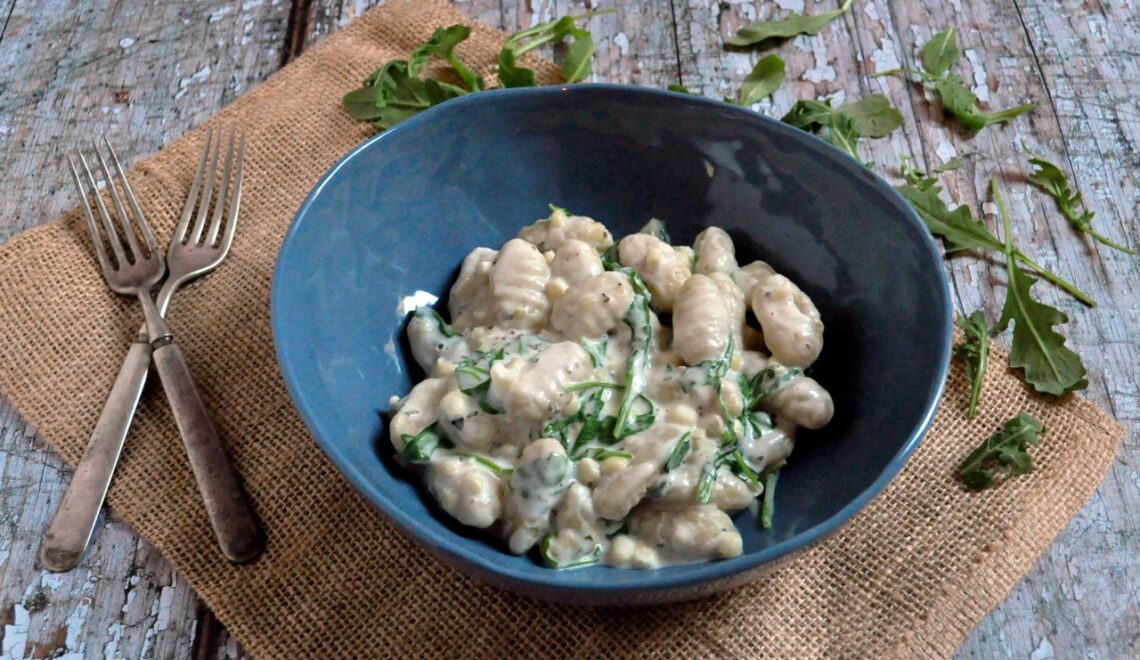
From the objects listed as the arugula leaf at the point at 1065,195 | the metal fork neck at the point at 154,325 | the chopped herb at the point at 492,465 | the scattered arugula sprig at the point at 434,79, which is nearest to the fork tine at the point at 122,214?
the metal fork neck at the point at 154,325

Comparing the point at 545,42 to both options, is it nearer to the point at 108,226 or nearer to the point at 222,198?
the point at 222,198

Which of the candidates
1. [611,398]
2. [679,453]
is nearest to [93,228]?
[611,398]

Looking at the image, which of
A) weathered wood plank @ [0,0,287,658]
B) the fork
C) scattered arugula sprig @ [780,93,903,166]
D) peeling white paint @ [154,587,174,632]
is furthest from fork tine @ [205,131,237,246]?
scattered arugula sprig @ [780,93,903,166]

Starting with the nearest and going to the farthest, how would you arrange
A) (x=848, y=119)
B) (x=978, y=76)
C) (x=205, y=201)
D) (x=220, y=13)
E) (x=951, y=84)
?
(x=205, y=201)
(x=848, y=119)
(x=951, y=84)
(x=978, y=76)
(x=220, y=13)

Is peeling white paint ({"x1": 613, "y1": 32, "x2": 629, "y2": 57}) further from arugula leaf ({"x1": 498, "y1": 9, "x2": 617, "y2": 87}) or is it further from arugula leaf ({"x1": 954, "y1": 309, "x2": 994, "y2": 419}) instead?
arugula leaf ({"x1": 954, "y1": 309, "x2": 994, "y2": 419})

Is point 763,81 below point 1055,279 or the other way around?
the other way around
